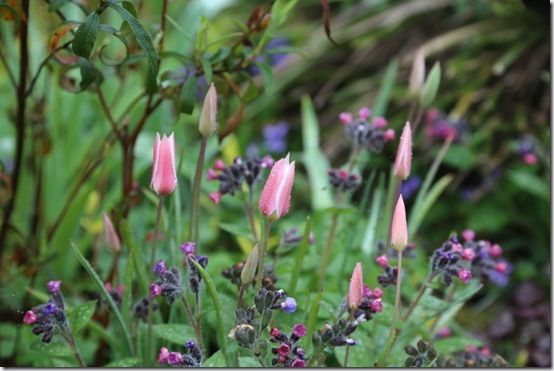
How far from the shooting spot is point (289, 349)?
3.11 ft

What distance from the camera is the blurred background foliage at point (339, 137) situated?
72.4 inches

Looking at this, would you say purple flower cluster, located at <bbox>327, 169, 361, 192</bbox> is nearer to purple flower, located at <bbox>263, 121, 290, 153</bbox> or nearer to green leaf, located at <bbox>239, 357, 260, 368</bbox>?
green leaf, located at <bbox>239, 357, 260, 368</bbox>

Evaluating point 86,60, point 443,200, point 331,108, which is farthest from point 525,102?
point 86,60

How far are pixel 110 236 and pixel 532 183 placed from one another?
140 cm

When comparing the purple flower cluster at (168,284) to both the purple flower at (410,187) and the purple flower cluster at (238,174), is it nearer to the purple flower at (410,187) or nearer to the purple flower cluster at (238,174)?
the purple flower cluster at (238,174)

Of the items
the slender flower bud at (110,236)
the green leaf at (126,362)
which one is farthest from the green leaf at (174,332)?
the slender flower bud at (110,236)

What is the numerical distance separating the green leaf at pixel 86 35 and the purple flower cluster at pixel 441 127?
1522 mm

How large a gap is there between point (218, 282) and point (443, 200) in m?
1.33

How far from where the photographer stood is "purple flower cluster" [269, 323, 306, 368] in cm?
95

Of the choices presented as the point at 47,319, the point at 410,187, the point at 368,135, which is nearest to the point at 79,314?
the point at 47,319

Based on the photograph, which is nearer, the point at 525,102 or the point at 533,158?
the point at 533,158

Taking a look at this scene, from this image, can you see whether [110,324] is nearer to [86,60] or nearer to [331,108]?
[86,60]

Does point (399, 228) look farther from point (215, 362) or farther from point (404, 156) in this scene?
point (215, 362)

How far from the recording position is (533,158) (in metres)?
2.17
